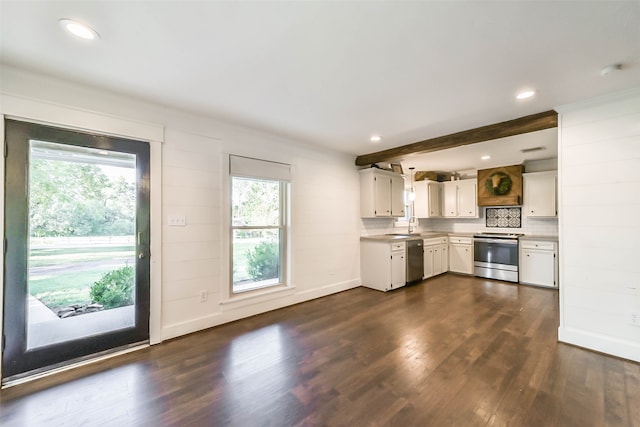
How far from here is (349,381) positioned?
6.68ft

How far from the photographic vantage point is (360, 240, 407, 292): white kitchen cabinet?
14.9 feet

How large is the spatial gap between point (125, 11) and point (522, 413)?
136 inches

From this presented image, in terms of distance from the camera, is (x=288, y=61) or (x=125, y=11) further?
(x=288, y=61)

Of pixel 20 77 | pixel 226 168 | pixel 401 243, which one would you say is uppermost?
pixel 20 77

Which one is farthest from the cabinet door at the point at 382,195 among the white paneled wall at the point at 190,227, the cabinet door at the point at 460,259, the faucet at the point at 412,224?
the white paneled wall at the point at 190,227

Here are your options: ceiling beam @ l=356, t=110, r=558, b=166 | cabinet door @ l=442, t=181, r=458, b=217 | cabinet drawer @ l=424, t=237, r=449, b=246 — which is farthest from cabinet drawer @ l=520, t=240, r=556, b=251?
ceiling beam @ l=356, t=110, r=558, b=166

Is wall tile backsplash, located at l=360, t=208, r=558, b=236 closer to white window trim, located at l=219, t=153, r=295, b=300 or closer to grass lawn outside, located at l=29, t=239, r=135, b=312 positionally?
white window trim, located at l=219, t=153, r=295, b=300

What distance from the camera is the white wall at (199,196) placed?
7.77 feet

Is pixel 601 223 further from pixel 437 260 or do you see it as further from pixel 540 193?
pixel 437 260

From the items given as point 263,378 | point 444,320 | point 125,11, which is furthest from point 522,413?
point 125,11

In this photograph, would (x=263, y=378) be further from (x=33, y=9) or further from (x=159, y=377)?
(x=33, y=9)

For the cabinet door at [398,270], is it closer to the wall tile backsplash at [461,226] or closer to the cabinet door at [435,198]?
the wall tile backsplash at [461,226]

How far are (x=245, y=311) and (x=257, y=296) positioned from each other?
0.23 m

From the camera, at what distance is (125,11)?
1.47m
